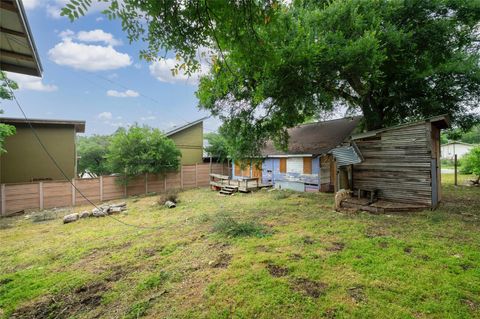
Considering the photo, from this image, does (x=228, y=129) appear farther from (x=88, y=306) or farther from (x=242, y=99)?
(x=88, y=306)

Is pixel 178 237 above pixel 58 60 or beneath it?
beneath

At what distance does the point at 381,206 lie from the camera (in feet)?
24.9

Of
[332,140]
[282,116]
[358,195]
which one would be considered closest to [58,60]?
[282,116]

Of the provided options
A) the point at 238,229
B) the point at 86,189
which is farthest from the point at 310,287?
the point at 86,189

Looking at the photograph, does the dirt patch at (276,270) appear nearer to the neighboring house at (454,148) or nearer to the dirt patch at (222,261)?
the dirt patch at (222,261)

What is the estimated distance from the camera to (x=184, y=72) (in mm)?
3055

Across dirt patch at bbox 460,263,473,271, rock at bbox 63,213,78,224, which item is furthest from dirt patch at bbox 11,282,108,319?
rock at bbox 63,213,78,224

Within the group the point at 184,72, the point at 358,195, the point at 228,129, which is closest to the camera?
the point at 184,72

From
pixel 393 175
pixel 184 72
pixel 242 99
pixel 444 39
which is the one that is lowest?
pixel 393 175

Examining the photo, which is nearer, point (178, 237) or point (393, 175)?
point (178, 237)

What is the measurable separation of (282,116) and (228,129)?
234 cm

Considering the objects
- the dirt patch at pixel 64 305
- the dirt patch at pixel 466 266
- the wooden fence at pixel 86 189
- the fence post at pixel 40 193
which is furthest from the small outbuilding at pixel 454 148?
the fence post at pixel 40 193

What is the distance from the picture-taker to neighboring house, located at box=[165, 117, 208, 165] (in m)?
19.5

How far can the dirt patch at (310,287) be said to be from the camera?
3.16 m
